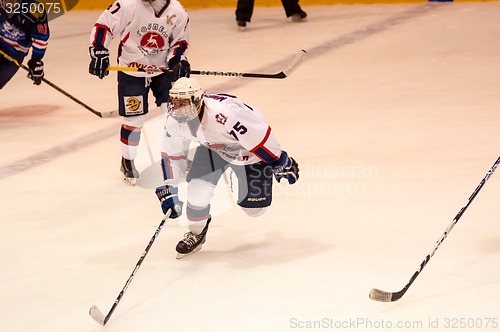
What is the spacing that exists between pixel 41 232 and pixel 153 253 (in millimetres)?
630

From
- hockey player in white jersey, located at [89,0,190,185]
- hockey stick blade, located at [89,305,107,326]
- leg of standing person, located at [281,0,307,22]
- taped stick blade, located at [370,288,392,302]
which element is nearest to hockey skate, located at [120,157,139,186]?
hockey player in white jersey, located at [89,0,190,185]

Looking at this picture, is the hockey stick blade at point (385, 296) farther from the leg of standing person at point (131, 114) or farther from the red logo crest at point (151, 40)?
the red logo crest at point (151, 40)

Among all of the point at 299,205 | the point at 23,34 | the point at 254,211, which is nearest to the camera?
the point at 254,211

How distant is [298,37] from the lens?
8.48m

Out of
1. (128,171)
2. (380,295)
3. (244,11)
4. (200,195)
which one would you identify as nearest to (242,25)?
(244,11)

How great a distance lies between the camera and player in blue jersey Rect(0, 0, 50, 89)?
247 inches

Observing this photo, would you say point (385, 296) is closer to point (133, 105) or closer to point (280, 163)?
point (280, 163)

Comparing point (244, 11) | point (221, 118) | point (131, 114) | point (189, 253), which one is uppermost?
point (221, 118)

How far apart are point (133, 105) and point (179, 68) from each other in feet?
1.07

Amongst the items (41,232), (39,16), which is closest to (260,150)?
(41,232)

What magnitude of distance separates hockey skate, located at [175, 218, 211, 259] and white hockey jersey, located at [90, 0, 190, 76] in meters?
1.27

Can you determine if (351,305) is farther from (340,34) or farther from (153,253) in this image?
(340,34)

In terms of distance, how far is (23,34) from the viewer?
21.3 ft

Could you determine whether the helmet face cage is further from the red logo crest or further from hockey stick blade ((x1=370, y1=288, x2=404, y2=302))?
the red logo crest
